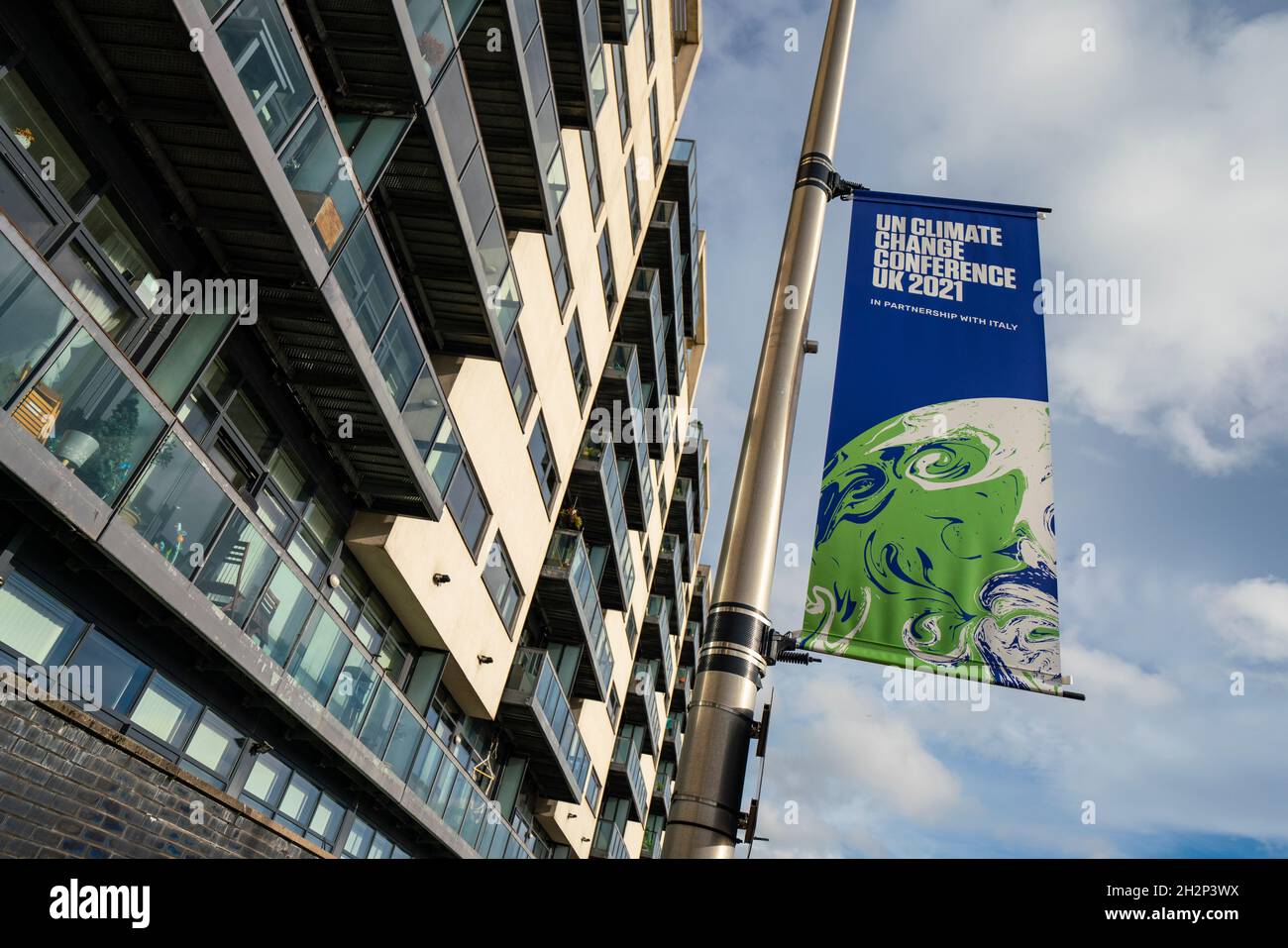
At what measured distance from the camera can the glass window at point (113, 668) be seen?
1067 centimetres

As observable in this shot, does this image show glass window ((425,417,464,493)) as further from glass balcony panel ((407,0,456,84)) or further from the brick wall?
the brick wall

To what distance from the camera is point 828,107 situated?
7.71m

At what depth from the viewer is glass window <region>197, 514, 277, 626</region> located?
37.3 ft

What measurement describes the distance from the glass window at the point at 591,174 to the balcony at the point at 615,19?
3143 millimetres

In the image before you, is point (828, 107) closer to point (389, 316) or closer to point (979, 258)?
point (979, 258)

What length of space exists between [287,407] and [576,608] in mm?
13712

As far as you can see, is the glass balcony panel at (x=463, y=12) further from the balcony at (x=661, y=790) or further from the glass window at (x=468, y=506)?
the balcony at (x=661, y=790)

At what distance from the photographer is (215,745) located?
13125 millimetres

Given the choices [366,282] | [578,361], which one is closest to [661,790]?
[578,361]

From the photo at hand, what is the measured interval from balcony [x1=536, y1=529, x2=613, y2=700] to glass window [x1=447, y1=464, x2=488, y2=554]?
591 cm

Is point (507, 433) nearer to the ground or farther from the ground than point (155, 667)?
farther from the ground

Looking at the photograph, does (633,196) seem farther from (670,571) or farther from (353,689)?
(353,689)
